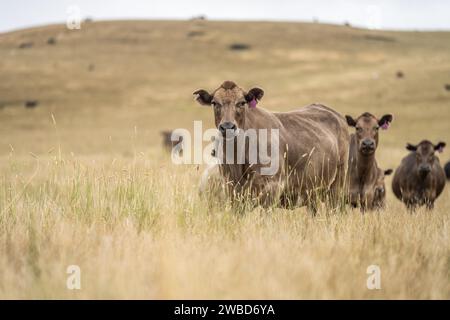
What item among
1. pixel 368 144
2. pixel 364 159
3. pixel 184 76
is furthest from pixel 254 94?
pixel 184 76

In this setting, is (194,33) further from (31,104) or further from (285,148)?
(285,148)

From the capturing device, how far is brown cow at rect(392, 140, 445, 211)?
13975 millimetres

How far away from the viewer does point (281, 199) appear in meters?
8.57

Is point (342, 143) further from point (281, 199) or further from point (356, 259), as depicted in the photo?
point (356, 259)

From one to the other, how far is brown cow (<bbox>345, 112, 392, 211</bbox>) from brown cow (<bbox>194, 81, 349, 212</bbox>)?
114 cm

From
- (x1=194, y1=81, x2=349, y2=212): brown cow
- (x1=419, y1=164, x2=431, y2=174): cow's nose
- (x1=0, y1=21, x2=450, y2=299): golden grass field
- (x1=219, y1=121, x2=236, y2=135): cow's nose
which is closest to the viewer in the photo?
(x1=0, y1=21, x2=450, y2=299): golden grass field

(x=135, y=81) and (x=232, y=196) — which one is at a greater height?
(x=135, y=81)

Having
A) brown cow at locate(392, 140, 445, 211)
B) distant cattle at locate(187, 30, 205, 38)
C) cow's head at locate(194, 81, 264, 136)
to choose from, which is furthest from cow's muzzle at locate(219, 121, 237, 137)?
distant cattle at locate(187, 30, 205, 38)

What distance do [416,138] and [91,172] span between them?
30217 mm

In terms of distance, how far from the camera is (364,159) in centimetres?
1172

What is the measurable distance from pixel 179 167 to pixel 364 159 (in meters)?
4.00

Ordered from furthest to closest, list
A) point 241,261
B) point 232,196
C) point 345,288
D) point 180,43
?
1. point 180,43
2. point 232,196
3. point 241,261
4. point 345,288

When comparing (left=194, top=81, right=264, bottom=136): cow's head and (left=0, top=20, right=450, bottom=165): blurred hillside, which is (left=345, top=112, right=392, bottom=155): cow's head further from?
(left=0, top=20, right=450, bottom=165): blurred hillside
